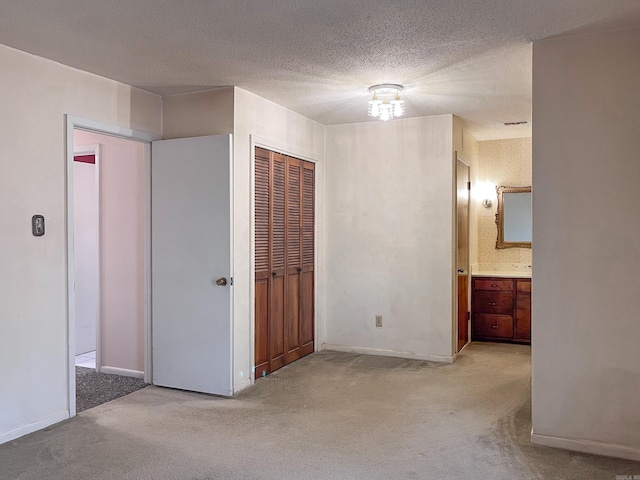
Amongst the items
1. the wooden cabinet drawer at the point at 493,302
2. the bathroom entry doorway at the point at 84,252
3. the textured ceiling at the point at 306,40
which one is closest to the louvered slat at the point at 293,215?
the textured ceiling at the point at 306,40

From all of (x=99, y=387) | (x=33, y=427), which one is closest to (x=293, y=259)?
(x=99, y=387)

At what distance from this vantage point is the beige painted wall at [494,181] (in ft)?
20.7

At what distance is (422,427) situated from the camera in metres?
3.44

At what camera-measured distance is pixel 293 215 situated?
512cm

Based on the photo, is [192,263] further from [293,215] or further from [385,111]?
[385,111]

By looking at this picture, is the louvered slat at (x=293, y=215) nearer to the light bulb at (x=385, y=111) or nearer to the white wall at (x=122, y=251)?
the light bulb at (x=385, y=111)

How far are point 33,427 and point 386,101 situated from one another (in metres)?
3.43

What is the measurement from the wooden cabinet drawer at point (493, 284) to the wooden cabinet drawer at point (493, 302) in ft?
0.16

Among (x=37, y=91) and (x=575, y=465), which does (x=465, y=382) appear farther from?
(x=37, y=91)

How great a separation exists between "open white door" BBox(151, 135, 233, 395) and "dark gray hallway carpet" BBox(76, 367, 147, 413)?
275mm

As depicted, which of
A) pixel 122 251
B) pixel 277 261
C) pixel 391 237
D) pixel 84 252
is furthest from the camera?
pixel 84 252

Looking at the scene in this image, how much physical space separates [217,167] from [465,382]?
107 inches

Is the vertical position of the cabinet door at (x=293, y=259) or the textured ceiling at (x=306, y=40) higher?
the textured ceiling at (x=306, y=40)

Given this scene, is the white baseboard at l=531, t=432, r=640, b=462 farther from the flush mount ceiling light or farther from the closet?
the flush mount ceiling light
